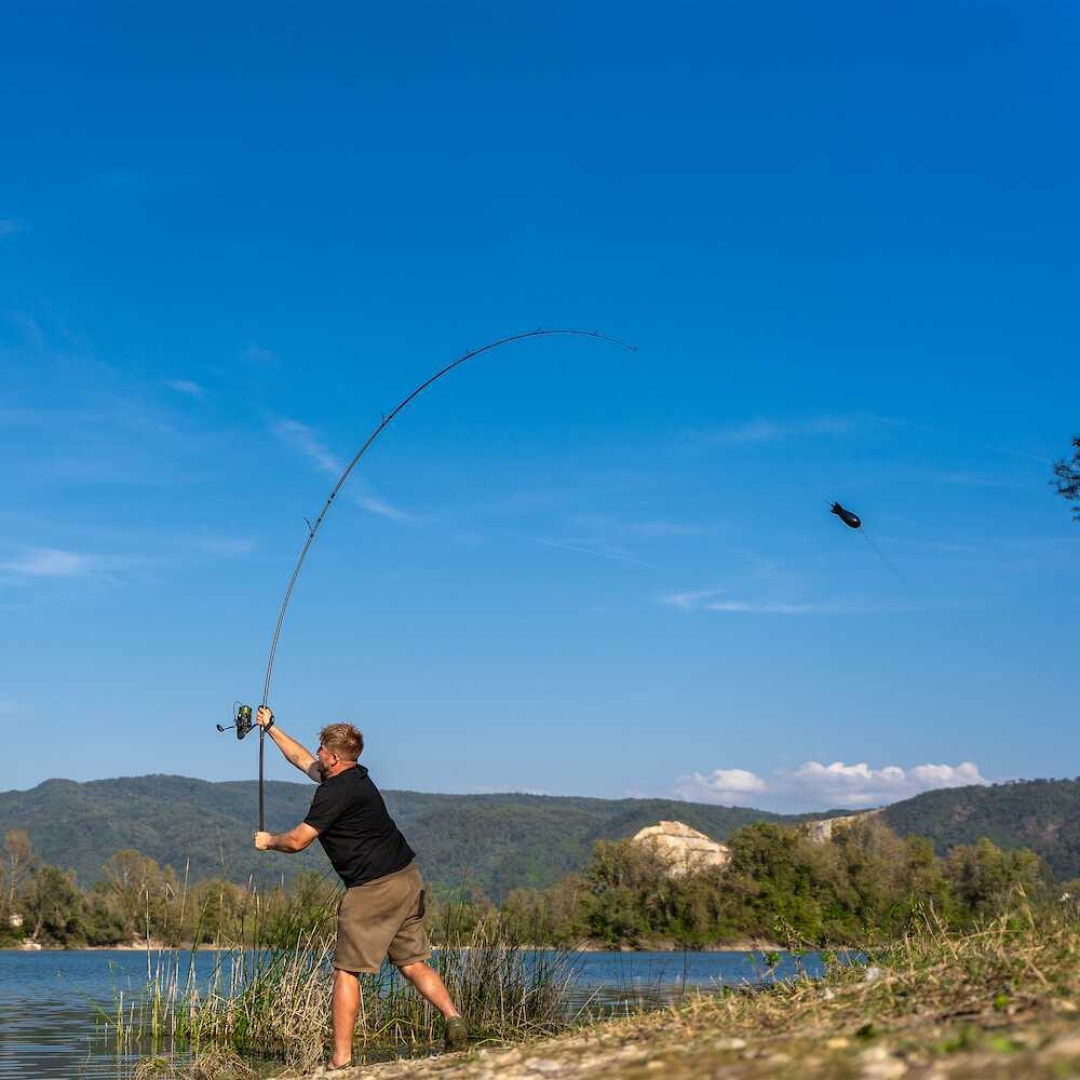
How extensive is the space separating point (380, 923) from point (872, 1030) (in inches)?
154

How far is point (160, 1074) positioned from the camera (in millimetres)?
10734

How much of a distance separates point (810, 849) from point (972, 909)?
14.6 m

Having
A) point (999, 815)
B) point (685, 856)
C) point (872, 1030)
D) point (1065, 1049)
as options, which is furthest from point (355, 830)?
point (999, 815)

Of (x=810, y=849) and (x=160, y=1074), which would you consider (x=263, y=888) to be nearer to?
(x=160, y=1074)

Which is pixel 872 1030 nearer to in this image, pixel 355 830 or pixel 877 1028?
pixel 877 1028

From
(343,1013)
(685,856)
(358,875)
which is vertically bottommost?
(685,856)

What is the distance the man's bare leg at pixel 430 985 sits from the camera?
875 cm

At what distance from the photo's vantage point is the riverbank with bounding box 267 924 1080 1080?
4727 millimetres

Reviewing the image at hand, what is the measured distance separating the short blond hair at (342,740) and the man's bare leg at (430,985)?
154 cm

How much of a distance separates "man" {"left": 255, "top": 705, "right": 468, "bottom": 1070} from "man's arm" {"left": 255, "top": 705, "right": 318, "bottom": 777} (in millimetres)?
395

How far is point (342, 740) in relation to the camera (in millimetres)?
8625

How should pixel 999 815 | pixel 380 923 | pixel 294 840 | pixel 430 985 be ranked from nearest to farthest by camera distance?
pixel 294 840 < pixel 380 923 < pixel 430 985 < pixel 999 815

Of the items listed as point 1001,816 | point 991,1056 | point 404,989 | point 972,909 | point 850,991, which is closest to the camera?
point 991,1056

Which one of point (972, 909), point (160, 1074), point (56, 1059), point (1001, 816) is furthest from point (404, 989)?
point (1001, 816)
